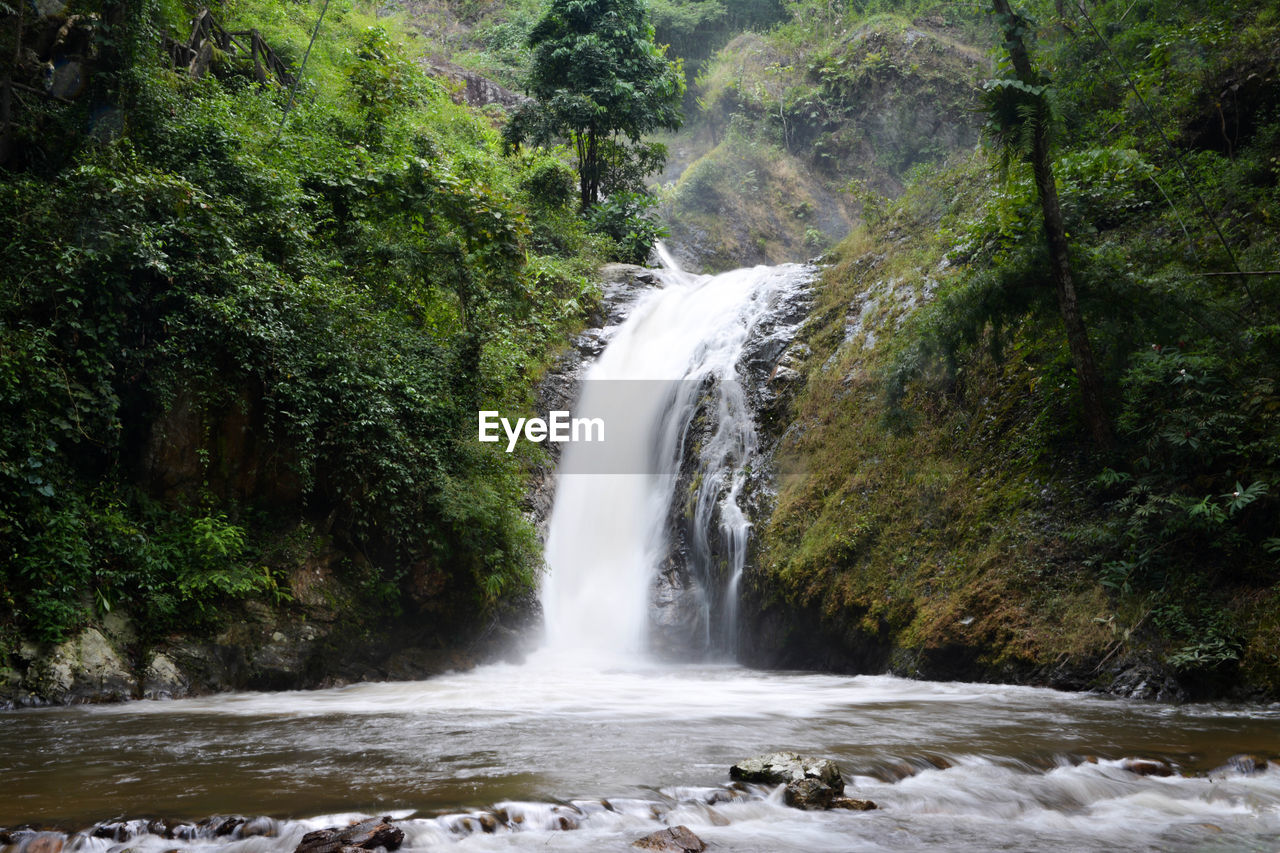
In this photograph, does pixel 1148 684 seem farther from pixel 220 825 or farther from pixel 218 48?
pixel 218 48

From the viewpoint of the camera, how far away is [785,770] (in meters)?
4.29

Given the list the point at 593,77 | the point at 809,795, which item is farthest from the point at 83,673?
the point at 593,77

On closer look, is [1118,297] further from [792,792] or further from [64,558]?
[64,558]

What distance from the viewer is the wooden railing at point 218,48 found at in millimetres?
13461

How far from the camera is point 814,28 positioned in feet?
101

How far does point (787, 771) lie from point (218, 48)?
1654 centimetres

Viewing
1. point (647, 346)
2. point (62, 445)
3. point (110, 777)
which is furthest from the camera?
point (647, 346)

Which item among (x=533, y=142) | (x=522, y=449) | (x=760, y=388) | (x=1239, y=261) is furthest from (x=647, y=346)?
(x=1239, y=261)

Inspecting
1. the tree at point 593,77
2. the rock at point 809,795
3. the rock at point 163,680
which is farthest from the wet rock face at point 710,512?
the tree at point 593,77

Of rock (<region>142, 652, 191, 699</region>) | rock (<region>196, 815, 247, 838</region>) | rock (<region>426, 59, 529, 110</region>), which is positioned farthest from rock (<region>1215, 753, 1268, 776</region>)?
rock (<region>426, 59, 529, 110</region>)

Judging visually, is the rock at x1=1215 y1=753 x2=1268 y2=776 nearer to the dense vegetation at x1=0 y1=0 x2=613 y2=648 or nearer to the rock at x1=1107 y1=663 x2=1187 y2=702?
the rock at x1=1107 y1=663 x2=1187 y2=702

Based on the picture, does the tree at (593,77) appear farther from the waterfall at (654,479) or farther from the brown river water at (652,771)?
the brown river water at (652,771)

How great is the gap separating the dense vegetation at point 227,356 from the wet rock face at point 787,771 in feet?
20.9

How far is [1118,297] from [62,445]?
36.2 ft
